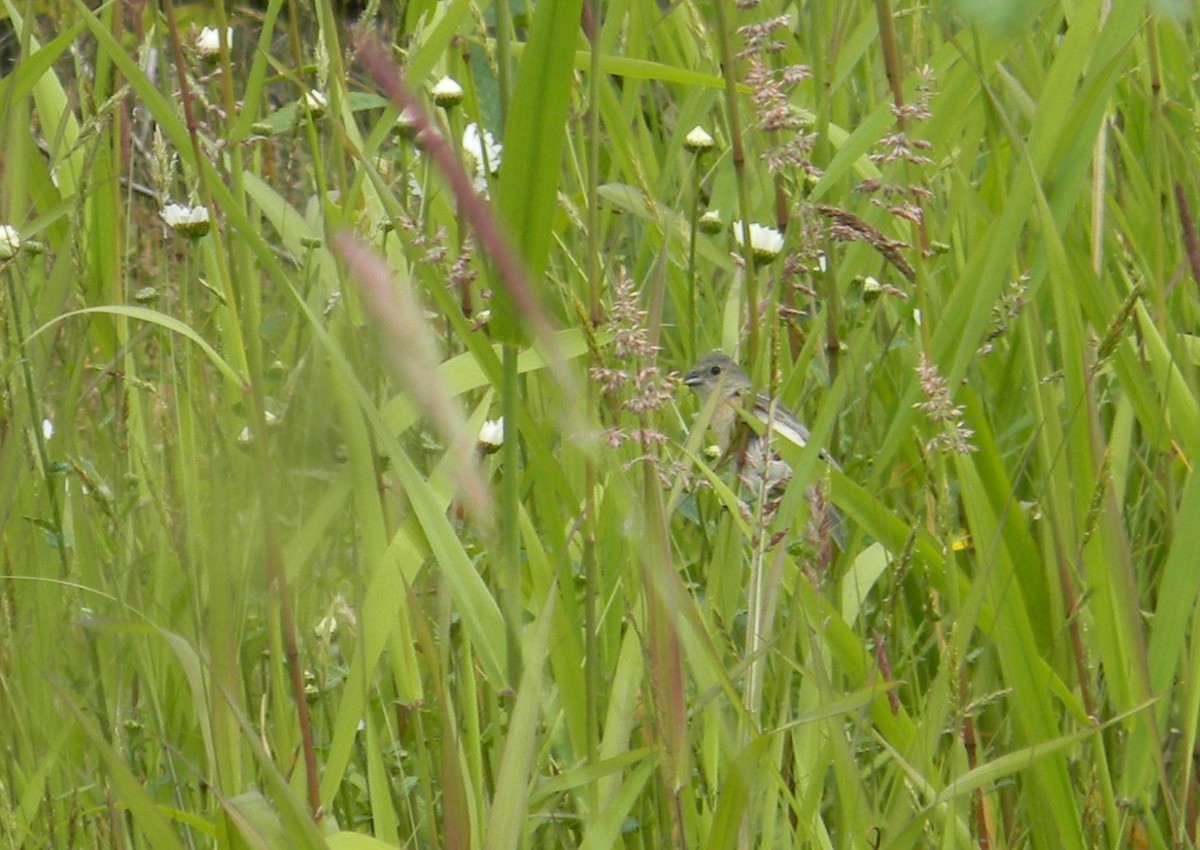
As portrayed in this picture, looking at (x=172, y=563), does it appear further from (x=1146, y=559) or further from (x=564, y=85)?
(x=1146, y=559)

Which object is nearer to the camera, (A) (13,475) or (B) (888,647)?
(A) (13,475)

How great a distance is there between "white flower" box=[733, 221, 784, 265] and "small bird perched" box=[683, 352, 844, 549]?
7.2 inches

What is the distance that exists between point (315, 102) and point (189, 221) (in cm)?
29

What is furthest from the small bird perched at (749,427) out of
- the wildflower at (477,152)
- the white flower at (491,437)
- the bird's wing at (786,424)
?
the wildflower at (477,152)

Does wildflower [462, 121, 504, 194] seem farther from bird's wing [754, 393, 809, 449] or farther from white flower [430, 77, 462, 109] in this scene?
bird's wing [754, 393, 809, 449]

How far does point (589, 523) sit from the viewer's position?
4.86 feet

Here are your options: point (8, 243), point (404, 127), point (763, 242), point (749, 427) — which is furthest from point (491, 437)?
point (8, 243)

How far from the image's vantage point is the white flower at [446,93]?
101 inches

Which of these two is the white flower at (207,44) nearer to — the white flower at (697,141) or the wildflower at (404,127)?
the wildflower at (404,127)

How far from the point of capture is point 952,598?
67.1 inches

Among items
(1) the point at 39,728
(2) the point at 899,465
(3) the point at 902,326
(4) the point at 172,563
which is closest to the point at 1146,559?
(2) the point at 899,465

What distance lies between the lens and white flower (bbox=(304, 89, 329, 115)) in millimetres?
2186

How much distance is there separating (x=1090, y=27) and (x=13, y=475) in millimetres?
1596

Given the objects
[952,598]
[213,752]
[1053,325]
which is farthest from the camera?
[1053,325]
